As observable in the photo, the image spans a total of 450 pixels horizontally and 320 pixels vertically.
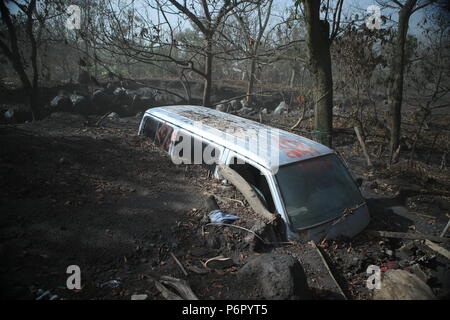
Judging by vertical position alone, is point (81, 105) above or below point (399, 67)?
below

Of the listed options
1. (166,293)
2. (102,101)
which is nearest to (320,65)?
(166,293)

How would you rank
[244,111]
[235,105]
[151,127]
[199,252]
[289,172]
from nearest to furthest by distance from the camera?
[199,252]
[289,172]
[151,127]
[244,111]
[235,105]

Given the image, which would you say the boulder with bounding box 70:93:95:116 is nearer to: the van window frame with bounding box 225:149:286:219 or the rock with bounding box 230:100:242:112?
the rock with bounding box 230:100:242:112

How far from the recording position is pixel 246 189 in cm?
437

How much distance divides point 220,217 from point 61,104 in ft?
38.5

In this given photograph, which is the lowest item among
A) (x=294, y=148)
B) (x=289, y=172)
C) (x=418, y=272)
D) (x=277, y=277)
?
(x=418, y=272)

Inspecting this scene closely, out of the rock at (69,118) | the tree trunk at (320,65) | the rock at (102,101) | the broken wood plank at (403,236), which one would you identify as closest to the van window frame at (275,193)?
the broken wood plank at (403,236)

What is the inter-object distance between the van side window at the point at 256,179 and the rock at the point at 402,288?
161cm

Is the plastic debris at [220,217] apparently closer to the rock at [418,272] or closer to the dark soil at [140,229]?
the dark soil at [140,229]

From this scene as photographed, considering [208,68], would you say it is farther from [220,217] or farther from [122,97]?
[122,97]

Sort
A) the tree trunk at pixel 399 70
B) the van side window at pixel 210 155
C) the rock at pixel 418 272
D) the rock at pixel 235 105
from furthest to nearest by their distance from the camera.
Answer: the rock at pixel 235 105 < the tree trunk at pixel 399 70 < the van side window at pixel 210 155 < the rock at pixel 418 272

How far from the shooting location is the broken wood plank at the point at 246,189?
4.13m
